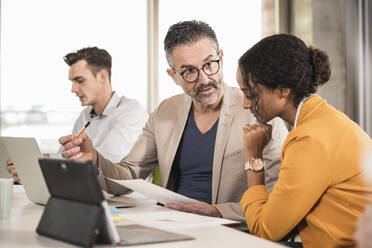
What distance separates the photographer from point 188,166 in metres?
2.12

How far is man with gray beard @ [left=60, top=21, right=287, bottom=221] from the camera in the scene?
6.54ft

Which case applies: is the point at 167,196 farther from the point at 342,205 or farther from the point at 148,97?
the point at 148,97

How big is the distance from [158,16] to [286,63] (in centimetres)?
304

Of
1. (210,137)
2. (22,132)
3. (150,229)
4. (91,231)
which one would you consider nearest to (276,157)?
(210,137)

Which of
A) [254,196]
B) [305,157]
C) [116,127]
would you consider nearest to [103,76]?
[116,127]

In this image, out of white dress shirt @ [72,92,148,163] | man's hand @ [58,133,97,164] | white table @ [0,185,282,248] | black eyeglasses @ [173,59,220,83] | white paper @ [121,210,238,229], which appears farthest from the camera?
white dress shirt @ [72,92,148,163]

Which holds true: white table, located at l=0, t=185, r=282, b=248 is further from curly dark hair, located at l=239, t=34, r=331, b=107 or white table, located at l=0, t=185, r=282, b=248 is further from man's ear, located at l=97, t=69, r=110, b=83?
man's ear, located at l=97, t=69, r=110, b=83

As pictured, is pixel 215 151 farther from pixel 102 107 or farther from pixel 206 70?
pixel 102 107

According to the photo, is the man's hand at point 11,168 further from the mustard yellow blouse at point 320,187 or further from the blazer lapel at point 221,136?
the mustard yellow blouse at point 320,187

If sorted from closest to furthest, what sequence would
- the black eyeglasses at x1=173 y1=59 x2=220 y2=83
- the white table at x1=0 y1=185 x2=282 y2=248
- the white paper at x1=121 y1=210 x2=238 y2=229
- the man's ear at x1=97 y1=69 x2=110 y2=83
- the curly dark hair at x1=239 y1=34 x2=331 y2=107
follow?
the white table at x1=0 y1=185 x2=282 y2=248 → the white paper at x1=121 y1=210 x2=238 y2=229 → the curly dark hair at x1=239 y1=34 x2=331 y2=107 → the black eyeglasses at x1=173 y1=59 x2=220 y2=83 → the man's ear at x1=97 y1=69 x2=110 y2=83

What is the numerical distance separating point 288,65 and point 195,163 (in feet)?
2.55

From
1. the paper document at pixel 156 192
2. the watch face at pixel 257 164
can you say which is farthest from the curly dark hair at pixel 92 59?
the watch face at pixel 257 164

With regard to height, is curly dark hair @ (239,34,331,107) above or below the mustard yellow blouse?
above

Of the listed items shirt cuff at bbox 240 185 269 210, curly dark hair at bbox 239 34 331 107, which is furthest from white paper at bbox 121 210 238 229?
curly dark hair at bbox 239 34 331 107
